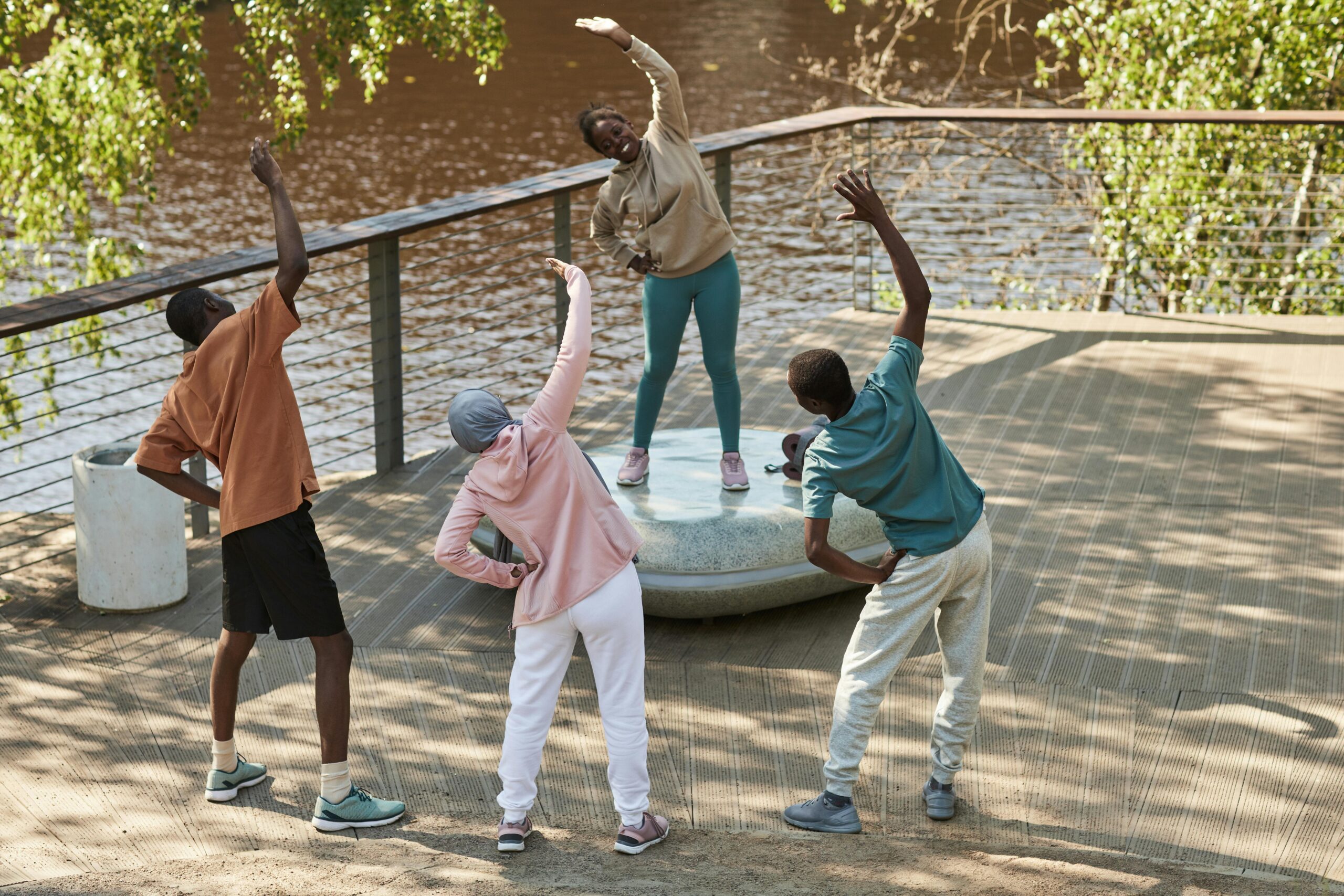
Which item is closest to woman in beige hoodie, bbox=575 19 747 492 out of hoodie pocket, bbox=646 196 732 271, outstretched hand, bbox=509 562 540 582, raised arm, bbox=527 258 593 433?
hoodie pocket, bbox=646 196 732 271

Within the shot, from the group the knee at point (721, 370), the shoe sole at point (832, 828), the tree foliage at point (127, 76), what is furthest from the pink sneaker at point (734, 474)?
the tree foliage at point (127, 76)

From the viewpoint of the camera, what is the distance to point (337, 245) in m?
6.43

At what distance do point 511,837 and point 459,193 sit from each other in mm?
13949

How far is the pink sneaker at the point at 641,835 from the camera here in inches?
158

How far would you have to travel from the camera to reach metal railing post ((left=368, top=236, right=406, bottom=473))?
6.76 metres

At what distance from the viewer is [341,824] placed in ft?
13.7

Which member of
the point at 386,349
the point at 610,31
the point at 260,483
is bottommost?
the point at 386,349

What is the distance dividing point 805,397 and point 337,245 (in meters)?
3.25

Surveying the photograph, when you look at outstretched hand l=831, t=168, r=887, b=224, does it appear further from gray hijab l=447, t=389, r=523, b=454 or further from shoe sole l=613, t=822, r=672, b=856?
shoe sole l=613, t=822, r=672, b=856

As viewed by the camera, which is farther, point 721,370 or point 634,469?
point 634,469

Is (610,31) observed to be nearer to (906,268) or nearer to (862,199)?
(862,199)

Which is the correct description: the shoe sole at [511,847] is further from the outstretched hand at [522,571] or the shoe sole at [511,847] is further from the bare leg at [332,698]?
the outstretched hand at [522,571]

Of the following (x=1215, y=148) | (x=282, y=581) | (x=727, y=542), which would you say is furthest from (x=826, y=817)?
(x=1215, y=148)

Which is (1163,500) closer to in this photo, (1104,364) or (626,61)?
(1104,364)
